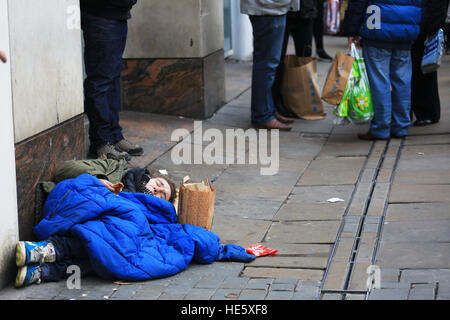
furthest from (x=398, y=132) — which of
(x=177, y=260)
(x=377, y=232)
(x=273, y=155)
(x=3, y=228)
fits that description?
(x=3, y=228)

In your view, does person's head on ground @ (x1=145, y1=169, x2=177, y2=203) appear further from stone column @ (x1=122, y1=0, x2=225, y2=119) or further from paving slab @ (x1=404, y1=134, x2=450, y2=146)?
stone column @ (x1=122, y1=0, x2=225, y2=119)

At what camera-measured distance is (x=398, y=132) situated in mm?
7211

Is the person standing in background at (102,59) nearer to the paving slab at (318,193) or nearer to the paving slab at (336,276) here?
the paving slab at (318,193)

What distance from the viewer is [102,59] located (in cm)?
600

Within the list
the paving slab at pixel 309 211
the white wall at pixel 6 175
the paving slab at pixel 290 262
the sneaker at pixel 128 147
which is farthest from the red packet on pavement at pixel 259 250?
the sneaker at pixel 128 147

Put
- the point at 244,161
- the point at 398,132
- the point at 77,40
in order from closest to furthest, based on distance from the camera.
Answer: the point at 77,40 < the point at 244,161 < the point at 398,132

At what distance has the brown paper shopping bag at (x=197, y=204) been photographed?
4664mm

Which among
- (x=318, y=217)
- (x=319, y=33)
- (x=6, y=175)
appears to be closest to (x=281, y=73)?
(x=318, y=217)

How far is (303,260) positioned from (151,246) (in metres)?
0.82

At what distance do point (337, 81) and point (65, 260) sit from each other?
148 inches

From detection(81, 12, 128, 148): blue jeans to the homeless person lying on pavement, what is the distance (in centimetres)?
146

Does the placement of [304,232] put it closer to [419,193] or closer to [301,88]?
[419,193]
